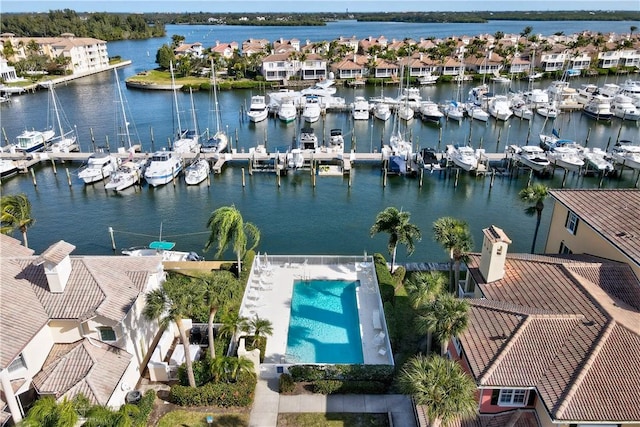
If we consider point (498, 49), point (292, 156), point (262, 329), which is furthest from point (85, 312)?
point (498, 49)

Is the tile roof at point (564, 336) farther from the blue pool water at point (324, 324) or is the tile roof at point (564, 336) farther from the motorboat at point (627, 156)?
the motorboat at point (627, 156)

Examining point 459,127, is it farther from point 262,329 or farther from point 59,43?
point 59,43

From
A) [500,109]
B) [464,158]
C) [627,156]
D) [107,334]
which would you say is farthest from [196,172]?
[500,109]

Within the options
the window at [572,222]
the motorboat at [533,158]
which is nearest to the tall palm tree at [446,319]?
the window at [572,222]

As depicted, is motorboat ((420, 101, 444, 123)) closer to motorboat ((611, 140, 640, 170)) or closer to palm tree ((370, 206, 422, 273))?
motorboat ((611, 140, 640, 170))

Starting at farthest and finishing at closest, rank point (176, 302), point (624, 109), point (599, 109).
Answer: point (599, 109), point (624, 109), point (176, 302)

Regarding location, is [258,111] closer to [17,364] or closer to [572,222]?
[572,222]
